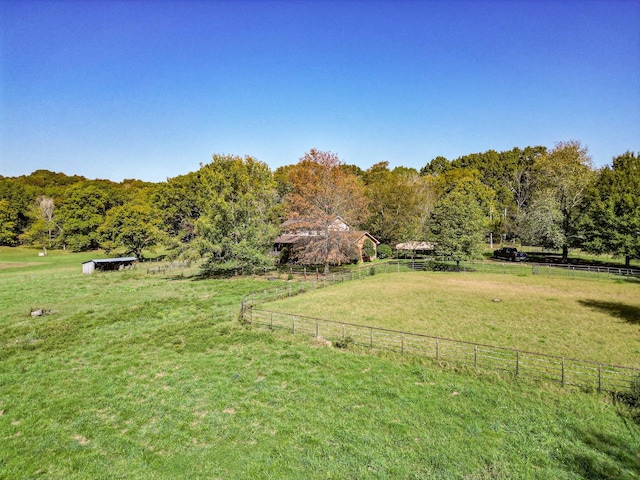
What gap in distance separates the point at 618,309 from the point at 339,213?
2734 cm

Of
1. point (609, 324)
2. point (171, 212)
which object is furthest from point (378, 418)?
point (171, 212)

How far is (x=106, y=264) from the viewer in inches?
1960

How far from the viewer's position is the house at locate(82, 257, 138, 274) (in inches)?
1837

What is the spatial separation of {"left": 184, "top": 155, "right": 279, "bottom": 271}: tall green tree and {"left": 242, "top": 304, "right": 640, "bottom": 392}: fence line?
17549 millimetres

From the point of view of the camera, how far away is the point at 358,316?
2334 centimetres

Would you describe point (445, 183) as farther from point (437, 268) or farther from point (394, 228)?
point (437, 268)

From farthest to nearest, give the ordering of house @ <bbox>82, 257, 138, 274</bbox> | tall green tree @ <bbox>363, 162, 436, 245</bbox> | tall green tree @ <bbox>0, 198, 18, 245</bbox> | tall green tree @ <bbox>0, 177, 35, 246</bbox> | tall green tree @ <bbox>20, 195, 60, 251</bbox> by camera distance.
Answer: tall green tree @ <bbox>0, 177, 35, 246</bbox> < tall green tree @ <bbox>0, 198, 18, 245</bbox> < tall green tree @ <bbox>20, 195, 60, 251</bbox> < tall green tree @ <bbox>363, 162, 436, 245</bbox> < house @ <bbox>82, 257, 138, 274</bbox>

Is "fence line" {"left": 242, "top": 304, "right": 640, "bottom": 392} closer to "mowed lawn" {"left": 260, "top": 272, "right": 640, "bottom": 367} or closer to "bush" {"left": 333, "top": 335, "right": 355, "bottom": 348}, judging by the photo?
"bush" {"left": 333, "top": 335, "right": 355, "bottom": 348}

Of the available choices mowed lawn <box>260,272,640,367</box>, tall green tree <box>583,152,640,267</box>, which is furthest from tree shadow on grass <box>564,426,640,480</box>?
tall green tree <box>583,152,640,267</box>

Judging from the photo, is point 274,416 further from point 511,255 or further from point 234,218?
point 511,255

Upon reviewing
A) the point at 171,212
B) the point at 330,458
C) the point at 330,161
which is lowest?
the point at 330,458

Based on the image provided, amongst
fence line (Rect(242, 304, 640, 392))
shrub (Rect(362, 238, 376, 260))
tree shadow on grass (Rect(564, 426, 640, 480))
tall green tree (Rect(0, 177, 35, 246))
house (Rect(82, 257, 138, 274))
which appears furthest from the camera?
tall green tree (Rect(0, 177, 35, 246))

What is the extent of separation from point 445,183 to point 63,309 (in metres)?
72.1

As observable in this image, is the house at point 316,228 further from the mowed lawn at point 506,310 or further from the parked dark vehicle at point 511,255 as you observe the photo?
the parked dark vehicle at point 511,255
